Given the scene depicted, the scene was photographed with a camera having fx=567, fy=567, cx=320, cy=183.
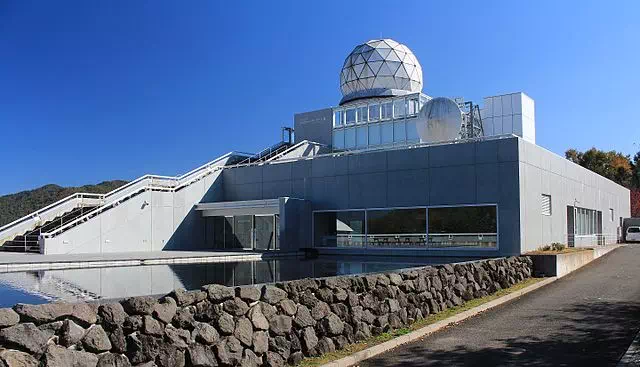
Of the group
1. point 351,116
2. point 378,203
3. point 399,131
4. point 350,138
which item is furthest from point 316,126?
point 378,203

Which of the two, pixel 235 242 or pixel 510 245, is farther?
pixel 235 242

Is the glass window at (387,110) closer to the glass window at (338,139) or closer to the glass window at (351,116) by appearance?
the glass window at (351,116)

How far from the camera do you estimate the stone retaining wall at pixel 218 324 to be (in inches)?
204

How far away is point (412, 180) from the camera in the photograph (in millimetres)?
24625

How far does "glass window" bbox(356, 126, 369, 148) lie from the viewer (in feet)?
129

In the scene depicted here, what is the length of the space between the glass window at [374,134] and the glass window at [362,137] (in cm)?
34

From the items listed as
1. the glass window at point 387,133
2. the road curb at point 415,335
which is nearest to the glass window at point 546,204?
the road curb at point 415,335

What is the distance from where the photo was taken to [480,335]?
9.66 m

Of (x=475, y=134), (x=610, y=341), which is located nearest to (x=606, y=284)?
(x=610, y=341)

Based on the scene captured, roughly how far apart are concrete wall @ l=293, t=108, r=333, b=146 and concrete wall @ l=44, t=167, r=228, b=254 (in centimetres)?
1080

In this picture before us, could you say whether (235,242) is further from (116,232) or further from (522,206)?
(522,206)

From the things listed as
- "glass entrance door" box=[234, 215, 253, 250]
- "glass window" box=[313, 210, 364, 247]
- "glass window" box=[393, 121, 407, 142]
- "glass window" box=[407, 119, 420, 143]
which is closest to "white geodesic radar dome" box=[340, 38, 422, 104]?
"glass window" box=[393, 121, 407, 142]

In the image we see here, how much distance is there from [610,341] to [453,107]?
2122cm

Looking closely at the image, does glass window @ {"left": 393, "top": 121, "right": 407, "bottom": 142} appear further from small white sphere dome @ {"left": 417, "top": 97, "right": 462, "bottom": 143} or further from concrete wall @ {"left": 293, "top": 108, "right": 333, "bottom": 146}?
small white sphere dome @ {"left": 417, "top": 97, "right": 462, "bottom": 143}
